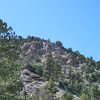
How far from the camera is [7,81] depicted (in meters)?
30.8

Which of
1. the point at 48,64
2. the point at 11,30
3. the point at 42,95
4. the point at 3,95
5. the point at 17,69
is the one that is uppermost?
the point at 48,64

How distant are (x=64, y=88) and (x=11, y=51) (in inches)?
4729

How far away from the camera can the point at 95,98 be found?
320 ft

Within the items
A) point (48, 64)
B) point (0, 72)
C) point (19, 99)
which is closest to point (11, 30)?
point (0, 72)

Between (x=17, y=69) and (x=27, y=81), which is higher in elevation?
(x=27, y=81)

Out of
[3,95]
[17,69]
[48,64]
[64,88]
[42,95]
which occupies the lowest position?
[3,95]

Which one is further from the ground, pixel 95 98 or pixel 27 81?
pixel 27 81

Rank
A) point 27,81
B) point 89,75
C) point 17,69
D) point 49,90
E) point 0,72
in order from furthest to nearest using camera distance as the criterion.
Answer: point 89,75 < point 27,81 < point 49,90 < point 17,69 < point 0,72

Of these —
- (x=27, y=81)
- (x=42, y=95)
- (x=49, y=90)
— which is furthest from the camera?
(x=27, y=81)

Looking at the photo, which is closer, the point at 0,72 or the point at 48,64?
the point at 0,72

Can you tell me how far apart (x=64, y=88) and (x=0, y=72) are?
120808 millimetres

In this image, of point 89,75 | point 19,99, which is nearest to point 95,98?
point 19,99

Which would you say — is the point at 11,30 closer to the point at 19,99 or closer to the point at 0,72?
the point at 0,72

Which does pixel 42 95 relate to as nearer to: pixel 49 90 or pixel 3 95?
pixel 49 90
